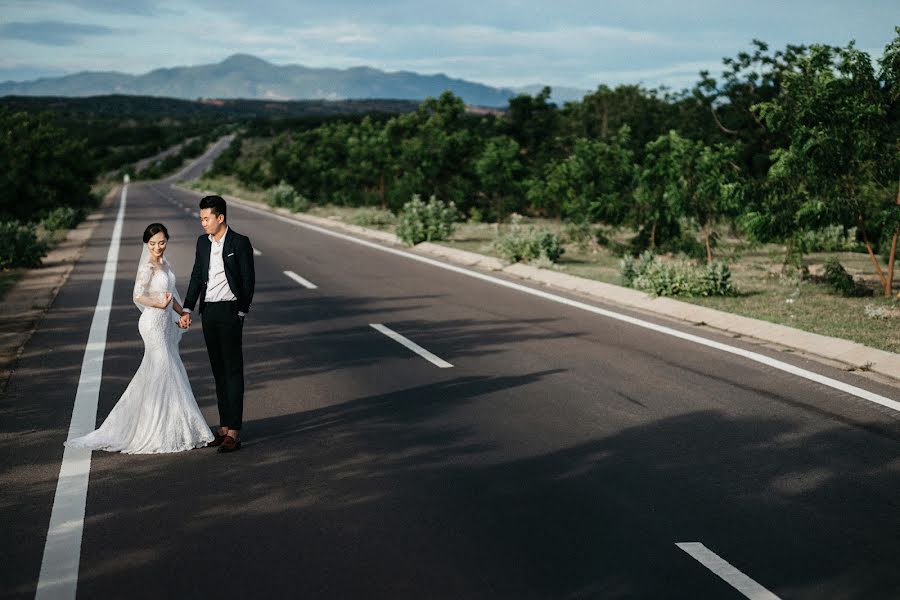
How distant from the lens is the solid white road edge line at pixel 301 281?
1595cm

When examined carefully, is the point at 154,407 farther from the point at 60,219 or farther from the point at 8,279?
the point at 60,219

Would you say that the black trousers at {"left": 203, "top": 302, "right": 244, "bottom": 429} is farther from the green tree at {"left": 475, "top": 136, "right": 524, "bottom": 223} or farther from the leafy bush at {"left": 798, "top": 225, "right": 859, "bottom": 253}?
the green tree at {"left": 475, "top": 136, "right": 524, "bottom": 223}

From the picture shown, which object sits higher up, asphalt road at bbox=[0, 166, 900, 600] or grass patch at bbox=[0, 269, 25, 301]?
asphalt road at bbox=[0, 166, 900, 600]

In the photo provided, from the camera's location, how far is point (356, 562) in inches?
179

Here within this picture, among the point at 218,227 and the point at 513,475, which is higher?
the point at 218,227

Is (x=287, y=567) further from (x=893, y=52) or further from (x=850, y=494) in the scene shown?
(x=893, y=52)

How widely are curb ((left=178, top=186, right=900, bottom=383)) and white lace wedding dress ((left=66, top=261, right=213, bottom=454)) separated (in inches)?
251

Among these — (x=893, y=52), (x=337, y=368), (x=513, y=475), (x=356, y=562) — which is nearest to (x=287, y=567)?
(x=356, y=562)

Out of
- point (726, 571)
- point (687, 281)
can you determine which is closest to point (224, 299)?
point (726, 571)

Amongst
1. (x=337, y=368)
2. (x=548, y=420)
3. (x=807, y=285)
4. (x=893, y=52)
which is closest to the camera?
(x=548, y=420)

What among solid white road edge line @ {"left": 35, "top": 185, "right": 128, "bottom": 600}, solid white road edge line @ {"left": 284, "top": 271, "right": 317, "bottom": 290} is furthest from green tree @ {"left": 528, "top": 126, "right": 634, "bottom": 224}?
solid white road edge line @ {"left": 35, "top": 185, "right": 128, "bottom": 600}

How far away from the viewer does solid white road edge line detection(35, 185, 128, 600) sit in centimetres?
437

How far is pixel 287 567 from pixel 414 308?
8863 mm

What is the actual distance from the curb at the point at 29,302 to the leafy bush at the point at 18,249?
0.29 m
